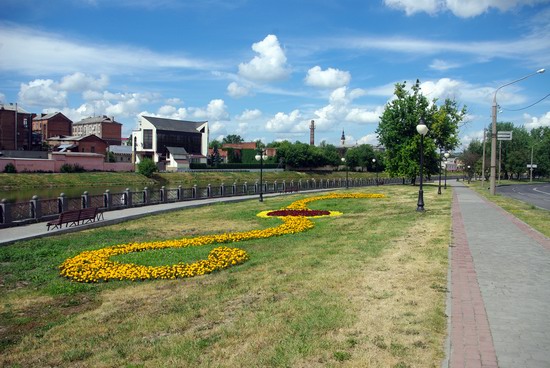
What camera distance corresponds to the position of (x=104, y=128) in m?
119

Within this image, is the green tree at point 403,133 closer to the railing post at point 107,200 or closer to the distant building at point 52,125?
the railing post at point 107,200

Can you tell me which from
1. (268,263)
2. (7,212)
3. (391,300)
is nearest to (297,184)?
(7,212)

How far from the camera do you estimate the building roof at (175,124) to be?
325 ft

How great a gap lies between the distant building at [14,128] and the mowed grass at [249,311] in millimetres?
81914

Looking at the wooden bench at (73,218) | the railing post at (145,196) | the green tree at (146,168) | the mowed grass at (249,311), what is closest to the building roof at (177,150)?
the green tree at (146,168)

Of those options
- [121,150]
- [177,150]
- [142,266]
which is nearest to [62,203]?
[142,266]

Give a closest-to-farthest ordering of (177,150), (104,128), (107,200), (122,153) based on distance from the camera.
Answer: (107,200) < (177,150) < (122,153) < (104,128)

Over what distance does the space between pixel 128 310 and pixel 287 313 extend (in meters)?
2.59

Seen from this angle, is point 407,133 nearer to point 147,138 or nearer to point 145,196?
point 145,196

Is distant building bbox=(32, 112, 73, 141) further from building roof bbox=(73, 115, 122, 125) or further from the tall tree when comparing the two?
the tall tree

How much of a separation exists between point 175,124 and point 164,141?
721 cm

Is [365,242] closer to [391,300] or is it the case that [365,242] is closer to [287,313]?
[391,300]

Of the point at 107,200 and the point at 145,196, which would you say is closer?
the point at 107,200

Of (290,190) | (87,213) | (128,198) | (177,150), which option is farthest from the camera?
(177,150)
